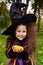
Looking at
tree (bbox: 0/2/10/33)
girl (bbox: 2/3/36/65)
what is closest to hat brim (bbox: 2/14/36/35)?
girl (bbox: 2/3/36/65)

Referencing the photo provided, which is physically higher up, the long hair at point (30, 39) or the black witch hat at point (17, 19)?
the black witch hat at point (17, 19)

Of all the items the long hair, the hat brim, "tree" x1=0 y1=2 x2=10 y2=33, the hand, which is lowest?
"tree" x1=0 y1=2 x2=10 y2=33

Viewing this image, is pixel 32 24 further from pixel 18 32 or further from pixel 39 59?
pixel 39 59

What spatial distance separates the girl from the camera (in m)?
4.16

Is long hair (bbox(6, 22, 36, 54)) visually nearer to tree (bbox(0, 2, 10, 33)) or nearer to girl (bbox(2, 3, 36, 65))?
girl (bbox(2, 3, 36, 65))

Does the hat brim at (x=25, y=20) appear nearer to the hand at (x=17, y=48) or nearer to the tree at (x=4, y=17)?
the hand at (x=17, y=48)

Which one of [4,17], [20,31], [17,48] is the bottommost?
[4,17]

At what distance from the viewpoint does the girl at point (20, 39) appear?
4.16 metres

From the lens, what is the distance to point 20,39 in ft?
13.8

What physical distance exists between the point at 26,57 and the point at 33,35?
31 centimetres

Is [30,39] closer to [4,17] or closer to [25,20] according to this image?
[25,20]

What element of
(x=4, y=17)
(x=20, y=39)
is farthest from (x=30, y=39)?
(x=4, y=17)

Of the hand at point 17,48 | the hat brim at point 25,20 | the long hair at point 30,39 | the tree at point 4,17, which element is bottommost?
the tree at point 4,17

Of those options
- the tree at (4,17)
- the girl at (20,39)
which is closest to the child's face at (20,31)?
the girl at (20,39)
